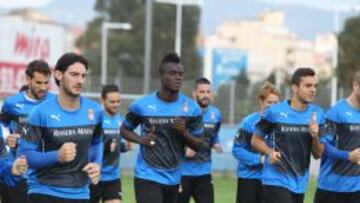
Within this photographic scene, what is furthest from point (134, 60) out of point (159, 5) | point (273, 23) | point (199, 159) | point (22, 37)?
point (273, 23)

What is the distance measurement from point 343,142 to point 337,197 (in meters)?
0.68

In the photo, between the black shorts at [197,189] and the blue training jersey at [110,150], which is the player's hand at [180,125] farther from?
the blue training jersey at [110,150]

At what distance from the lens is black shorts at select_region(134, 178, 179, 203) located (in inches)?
464

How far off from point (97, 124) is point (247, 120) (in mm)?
5137

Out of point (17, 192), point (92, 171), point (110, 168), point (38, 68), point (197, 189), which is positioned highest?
point (38, 68)

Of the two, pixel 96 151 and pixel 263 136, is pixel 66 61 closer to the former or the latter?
pixel 96 151

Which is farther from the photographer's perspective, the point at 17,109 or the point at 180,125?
the point at 17,109

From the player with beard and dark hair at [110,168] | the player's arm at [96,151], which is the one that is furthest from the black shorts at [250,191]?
the player's arm at [96,151]

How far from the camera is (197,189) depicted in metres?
14.8

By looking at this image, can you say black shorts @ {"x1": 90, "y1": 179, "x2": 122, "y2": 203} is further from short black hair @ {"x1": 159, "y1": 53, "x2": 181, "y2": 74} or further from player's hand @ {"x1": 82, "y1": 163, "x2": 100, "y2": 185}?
player's hand @ {"x1": 82, "y1": 163, "x2": 100, "y2": 185}

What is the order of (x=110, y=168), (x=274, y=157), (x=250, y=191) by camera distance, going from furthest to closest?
(x=110, y=168), (x=250, y=191), (x=274, y=157)

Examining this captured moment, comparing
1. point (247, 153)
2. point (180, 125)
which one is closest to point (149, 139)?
point (180, 125)

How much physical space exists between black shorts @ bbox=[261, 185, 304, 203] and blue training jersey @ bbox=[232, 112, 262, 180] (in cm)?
268

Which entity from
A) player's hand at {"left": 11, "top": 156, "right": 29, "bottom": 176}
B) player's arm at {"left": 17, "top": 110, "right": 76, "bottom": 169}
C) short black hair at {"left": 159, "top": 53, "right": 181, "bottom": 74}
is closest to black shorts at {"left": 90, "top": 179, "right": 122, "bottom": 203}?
short black hair at {"left": 159, "top": 53, "right": 181, "bottom": 74}
